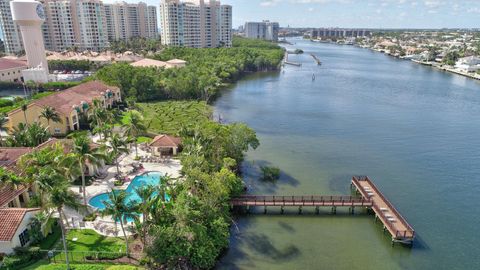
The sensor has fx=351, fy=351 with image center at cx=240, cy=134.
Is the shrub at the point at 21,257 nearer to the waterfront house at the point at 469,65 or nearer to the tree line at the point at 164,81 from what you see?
the tree line at the point at 164,81

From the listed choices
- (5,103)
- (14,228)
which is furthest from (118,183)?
(5,103)

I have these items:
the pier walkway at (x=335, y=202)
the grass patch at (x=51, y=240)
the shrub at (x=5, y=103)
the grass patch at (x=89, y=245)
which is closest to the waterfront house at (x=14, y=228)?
the grass patch at (x=51, y=240)

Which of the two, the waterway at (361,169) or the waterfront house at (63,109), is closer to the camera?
the waterway at (361,169)

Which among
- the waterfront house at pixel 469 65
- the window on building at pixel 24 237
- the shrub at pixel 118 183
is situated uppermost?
the waterfront house at pixel 469 65

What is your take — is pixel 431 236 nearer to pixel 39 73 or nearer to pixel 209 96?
pixel 209 96

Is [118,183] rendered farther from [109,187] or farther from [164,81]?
[164,81]

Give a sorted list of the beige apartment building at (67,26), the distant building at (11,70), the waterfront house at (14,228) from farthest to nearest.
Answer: the beige apartment building at (67,26) → the distant building at (11,70) → the waterfront house at (14,228)
